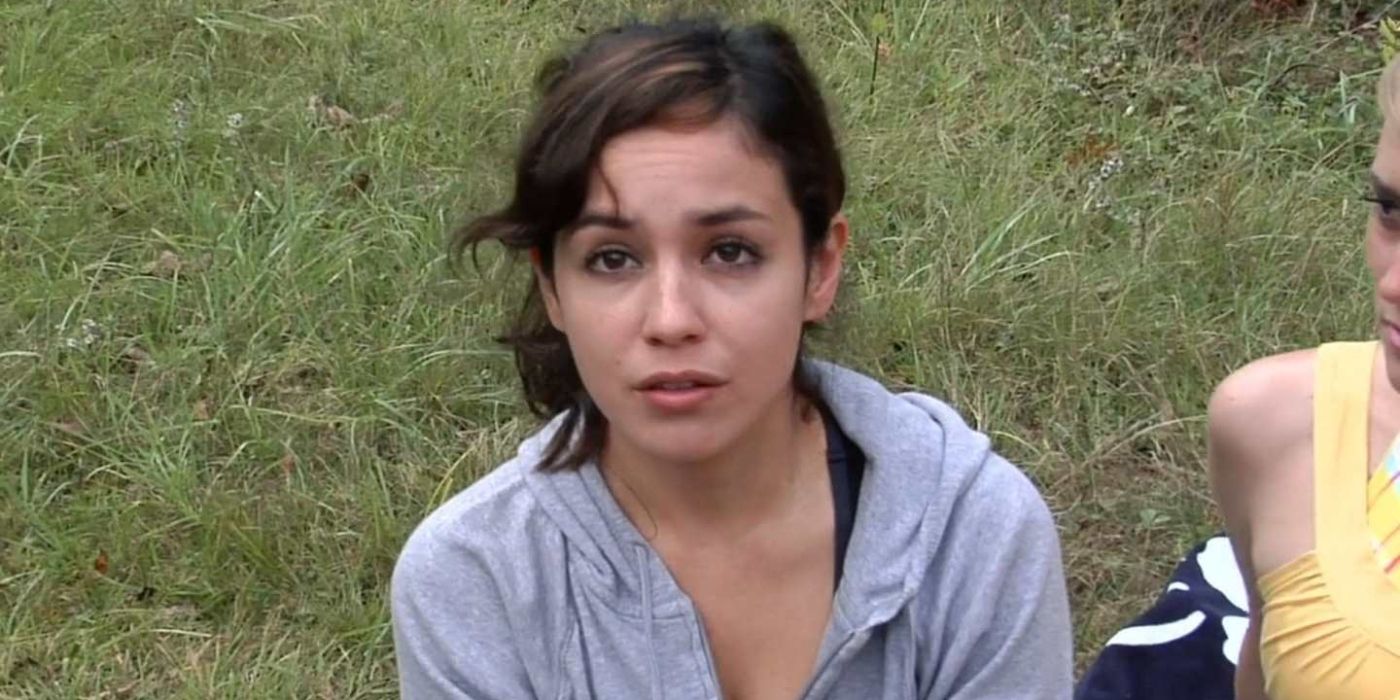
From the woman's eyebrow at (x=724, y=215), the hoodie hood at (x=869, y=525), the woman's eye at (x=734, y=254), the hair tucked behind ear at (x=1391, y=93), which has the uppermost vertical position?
the hair tucked behind ear at (x=1391, y=93)

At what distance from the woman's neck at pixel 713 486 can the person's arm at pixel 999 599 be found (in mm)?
207

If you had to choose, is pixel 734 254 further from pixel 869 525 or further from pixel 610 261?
pixel 869 525

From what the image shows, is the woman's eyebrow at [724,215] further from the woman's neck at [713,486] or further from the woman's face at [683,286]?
the woman's neck at [713,486]

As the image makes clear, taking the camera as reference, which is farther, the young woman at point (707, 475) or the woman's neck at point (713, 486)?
the woman's neck at point (713, 486)

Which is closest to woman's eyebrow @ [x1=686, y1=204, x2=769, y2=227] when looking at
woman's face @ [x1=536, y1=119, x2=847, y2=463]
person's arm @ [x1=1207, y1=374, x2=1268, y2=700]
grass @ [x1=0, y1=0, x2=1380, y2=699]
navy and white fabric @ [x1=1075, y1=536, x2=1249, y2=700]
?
woman's face @ [x1=536, y1=119, x2=847, y2=463]

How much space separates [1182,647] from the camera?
286 cm

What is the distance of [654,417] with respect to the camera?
185 cm

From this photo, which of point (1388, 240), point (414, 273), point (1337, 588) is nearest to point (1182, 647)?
point (1337, 588)

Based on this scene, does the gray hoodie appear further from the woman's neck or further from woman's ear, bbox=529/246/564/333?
woman's ear, bbox=529/246/564/333

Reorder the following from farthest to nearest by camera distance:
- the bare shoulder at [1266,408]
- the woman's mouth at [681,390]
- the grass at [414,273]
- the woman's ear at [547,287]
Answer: the grass at [414,273] → the bare shoulder at [1266,408] → the woman's ear at [547,287] → the woman's mouth at [681,390]

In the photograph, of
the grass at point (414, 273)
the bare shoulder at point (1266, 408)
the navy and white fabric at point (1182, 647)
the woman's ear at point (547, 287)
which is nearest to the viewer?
the woman's ear at point (547, 287)

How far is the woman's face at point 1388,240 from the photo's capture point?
6.00 feet

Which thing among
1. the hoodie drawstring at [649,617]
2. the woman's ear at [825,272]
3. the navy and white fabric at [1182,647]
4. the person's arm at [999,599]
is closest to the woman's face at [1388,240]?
the person's arm at [999,599]

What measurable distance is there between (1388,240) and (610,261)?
0.81m
